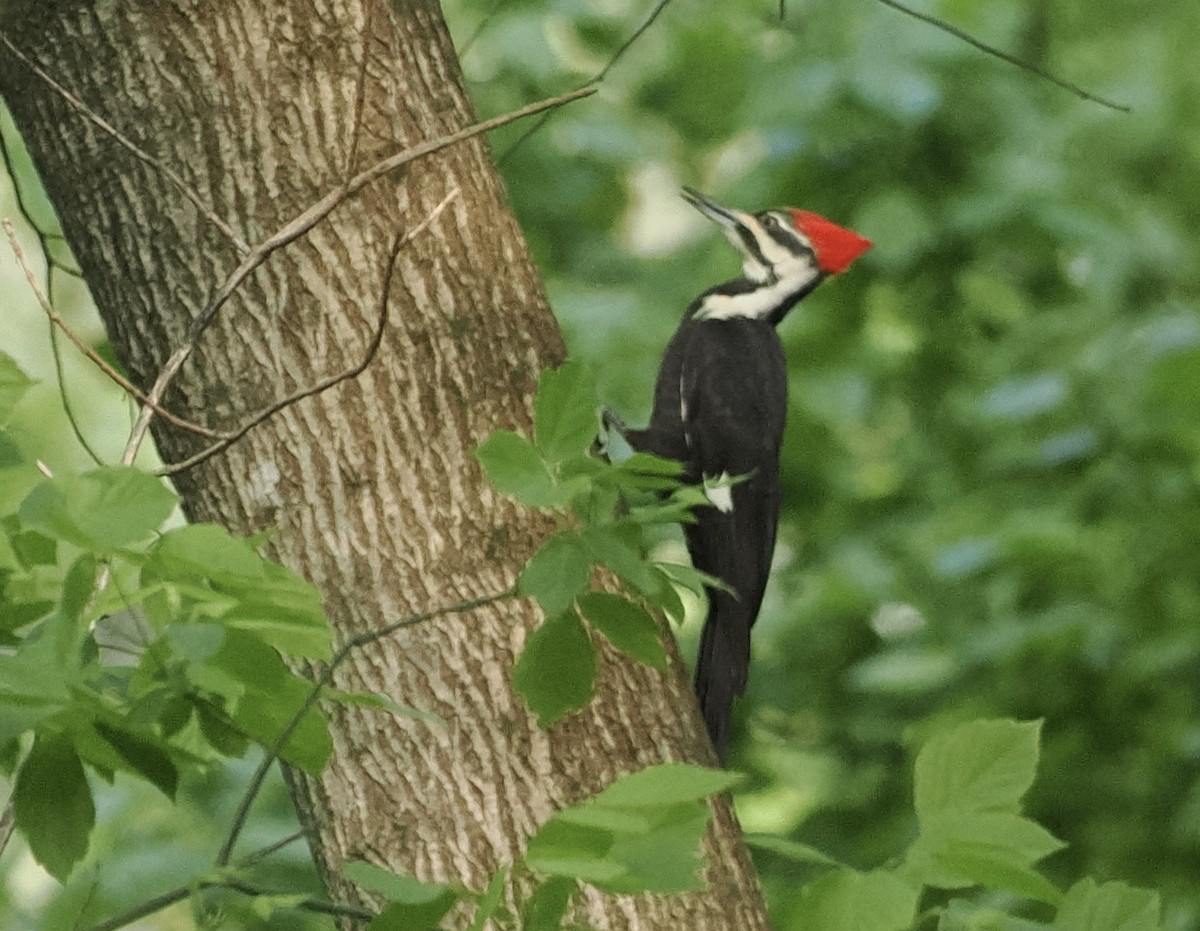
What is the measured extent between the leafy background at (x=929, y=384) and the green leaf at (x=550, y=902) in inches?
64.8

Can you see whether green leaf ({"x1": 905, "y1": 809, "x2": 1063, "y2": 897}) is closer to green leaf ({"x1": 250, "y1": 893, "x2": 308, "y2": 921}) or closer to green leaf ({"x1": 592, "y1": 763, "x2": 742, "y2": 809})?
green leaf ({"x1": 592, "y1": 763, "x2": 742, "y2": 809})

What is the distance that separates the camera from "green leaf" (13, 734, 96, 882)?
3.52 ft

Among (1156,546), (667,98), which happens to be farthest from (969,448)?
(667,98)

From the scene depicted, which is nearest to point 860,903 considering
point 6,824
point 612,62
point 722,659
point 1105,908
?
point 1105,908

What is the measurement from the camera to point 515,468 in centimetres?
109

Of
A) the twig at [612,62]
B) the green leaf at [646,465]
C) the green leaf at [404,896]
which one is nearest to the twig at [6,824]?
the green leaf at [404,896]

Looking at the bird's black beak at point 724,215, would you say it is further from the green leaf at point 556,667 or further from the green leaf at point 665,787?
the green leaf at point 665,787

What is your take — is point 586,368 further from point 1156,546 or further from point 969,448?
point 969,448

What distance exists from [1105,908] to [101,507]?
85 centimetres

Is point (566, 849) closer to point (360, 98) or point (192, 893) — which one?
point (192, 893)

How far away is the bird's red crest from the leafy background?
1.28 ft

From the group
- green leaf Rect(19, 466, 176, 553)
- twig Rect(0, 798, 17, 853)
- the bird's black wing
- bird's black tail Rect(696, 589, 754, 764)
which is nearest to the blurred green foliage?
the bird's black wing

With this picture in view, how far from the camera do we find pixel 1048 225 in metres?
3.41

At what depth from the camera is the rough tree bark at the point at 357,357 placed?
1432mm
